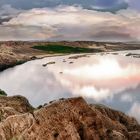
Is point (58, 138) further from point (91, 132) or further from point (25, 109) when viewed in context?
point (25, 109)

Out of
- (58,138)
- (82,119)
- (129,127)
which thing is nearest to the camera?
(58,138)

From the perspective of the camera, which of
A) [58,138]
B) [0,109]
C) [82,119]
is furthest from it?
[0,109]

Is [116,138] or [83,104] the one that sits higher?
[83,104]

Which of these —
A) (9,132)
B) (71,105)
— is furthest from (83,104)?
(9,132)

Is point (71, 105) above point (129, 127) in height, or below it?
above

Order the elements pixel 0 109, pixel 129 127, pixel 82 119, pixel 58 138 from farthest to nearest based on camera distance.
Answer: pixel 129 127
pixel 0 109
pixel 82 119
pixel 58 138

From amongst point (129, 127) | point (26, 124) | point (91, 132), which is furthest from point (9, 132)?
point (129, 127)

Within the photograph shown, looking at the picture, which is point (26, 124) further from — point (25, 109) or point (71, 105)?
point (25, 109)

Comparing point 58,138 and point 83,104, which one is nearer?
point 58,138

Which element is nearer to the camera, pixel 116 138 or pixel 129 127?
pixel 116 138
